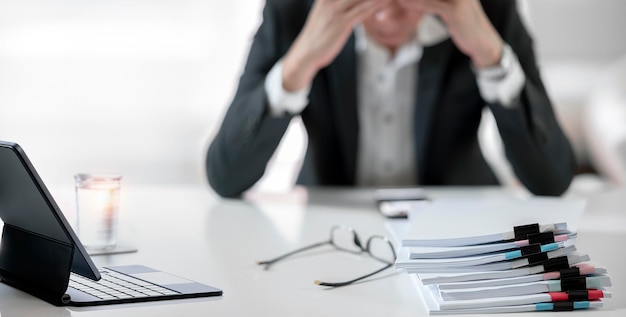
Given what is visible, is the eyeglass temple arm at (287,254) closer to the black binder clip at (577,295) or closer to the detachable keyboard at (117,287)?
the detachable keyboard at (117,287)

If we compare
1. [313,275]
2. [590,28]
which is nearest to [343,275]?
[313,275]

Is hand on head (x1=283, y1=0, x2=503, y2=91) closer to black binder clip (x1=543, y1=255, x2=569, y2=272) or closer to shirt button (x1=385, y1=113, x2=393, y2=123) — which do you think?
shirt button (x1=385, y1=113, x2=393, y2=123)

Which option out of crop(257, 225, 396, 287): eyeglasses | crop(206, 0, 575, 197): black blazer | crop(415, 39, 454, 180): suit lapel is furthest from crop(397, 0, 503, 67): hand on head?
crop(257, 225, 396, 287): eyeglasses

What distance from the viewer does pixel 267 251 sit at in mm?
1117

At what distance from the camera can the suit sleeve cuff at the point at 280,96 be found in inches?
64.8

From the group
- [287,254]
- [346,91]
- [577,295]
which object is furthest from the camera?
[346,91]

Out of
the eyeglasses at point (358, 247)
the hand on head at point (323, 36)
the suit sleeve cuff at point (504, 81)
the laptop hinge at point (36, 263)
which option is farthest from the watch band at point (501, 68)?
the laptop hinge at point (36, 263)

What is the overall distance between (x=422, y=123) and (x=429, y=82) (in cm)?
10

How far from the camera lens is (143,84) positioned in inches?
143

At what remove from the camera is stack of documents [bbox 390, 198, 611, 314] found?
0.79 metres

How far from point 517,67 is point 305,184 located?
0.68m

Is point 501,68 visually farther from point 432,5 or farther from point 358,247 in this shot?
point 358,247

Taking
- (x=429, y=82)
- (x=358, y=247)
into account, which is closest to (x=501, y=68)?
(x=429, y=82)

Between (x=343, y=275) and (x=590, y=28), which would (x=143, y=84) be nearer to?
(x=590, y=28)
